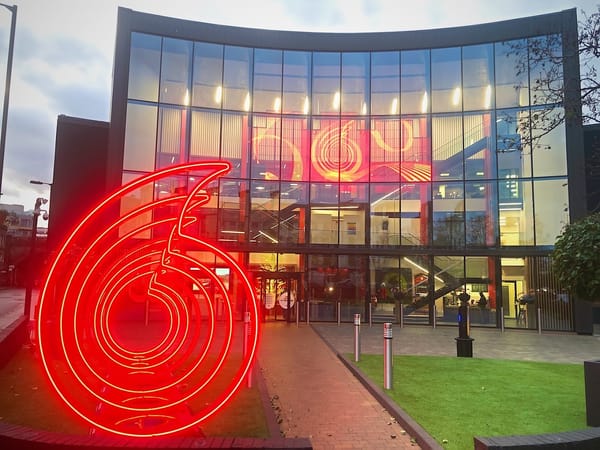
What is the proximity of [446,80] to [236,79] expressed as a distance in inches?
383

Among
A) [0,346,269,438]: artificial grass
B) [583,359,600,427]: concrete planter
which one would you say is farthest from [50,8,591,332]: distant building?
[583,359,600,427]: concrete planter

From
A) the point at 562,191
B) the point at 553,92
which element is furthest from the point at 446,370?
the point at 562,191

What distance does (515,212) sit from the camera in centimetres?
2128

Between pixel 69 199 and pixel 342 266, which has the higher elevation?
pixel 69 199

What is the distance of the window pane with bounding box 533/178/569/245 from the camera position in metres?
20.6

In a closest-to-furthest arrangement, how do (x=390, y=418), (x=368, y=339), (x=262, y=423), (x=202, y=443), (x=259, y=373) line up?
1. (x=202, y=443)
2. (x=262, y=423)
3. (x=390, y=418)
4. (x=259, y=373)
5. (x=368, y=339)

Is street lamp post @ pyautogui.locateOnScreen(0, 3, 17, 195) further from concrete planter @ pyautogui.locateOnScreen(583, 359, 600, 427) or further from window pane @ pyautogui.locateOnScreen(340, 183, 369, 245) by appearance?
window pane @ pyautogui.locateOnScreen(340, 183, 369, 245)

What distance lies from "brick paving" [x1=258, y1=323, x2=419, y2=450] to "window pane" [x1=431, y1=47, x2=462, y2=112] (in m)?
14.2

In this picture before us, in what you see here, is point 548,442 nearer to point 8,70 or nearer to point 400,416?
point 400,416

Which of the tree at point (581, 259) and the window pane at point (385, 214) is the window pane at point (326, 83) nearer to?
the window pane at point (385, 214)

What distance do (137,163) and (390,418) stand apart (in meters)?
17.0

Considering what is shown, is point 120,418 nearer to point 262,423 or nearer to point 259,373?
point 262,423

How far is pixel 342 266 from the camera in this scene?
22.5 meters

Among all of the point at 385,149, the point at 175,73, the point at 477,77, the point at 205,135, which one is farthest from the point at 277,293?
the point at 477,77
